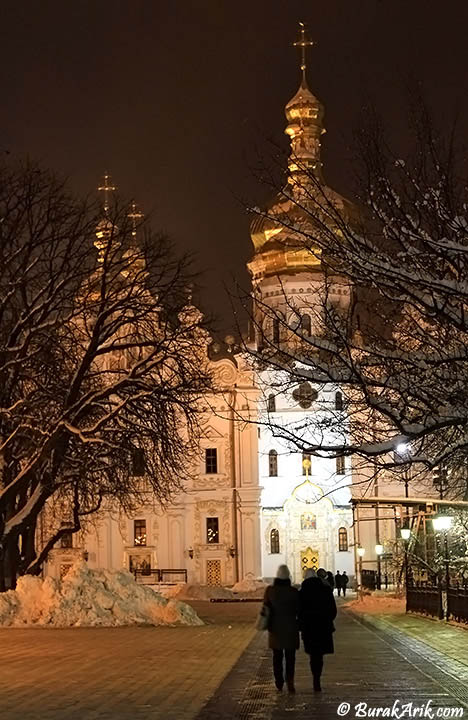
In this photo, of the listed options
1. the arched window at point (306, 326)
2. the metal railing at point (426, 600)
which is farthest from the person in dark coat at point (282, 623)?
the metal railing at point (426, 600)

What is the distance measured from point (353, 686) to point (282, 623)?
1123 mm

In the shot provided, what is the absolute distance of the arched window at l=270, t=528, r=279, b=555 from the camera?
76.8 meters

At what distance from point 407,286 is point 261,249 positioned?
216 ft

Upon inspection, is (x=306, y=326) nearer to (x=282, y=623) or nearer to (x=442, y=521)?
(x=442, y=521)

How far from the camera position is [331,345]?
55.0 ft

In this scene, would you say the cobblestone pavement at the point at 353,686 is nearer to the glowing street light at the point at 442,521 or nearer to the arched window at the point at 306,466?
the glowing street light at the point at 442,521

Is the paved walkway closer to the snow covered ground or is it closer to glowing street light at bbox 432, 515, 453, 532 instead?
glowing street light at bbox 432, 515, 453, 532

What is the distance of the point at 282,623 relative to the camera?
16.5 meters

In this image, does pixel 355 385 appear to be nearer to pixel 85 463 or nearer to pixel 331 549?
pixel 85 463

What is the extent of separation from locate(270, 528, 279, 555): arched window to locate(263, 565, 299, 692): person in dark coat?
198 feet

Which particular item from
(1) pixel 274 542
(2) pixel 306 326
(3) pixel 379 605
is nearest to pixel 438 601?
(3) pixel 379 605

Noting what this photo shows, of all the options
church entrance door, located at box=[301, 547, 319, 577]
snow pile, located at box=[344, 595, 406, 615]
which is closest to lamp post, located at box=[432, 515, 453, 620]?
snow pile, located at box=[344, 595, 406, 615]

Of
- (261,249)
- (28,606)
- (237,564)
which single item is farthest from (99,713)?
(261,249)

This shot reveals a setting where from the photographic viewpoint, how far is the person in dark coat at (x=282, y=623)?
1625cm
